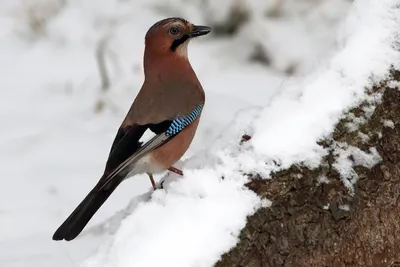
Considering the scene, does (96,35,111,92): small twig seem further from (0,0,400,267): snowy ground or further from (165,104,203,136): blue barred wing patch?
(165,104,203,136): blue barred wing patch

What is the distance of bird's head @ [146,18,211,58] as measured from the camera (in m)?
3.25

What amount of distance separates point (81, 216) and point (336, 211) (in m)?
0.85

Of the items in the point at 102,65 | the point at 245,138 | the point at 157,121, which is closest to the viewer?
the point at 245,138

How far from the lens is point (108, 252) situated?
7.53ft

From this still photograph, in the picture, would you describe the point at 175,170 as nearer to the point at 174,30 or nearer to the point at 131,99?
the point at 174,30

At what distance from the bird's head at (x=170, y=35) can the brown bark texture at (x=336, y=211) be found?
40.3 inches

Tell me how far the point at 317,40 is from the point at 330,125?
2.88 metres

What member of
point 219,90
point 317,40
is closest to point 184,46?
point 219,90

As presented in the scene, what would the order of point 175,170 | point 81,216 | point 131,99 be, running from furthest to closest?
1. point 131,99
2. point 175,170
3. point 81,216

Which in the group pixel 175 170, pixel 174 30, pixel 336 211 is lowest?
pixel 336 211

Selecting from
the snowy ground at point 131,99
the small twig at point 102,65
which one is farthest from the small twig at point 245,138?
the small twig at point 102,65

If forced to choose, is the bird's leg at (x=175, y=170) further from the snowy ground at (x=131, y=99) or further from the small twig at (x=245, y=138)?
the small twig at (x=245, y=138)

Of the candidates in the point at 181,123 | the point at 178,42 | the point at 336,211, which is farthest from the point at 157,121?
the point at 336,211

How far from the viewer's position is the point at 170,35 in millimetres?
3266
